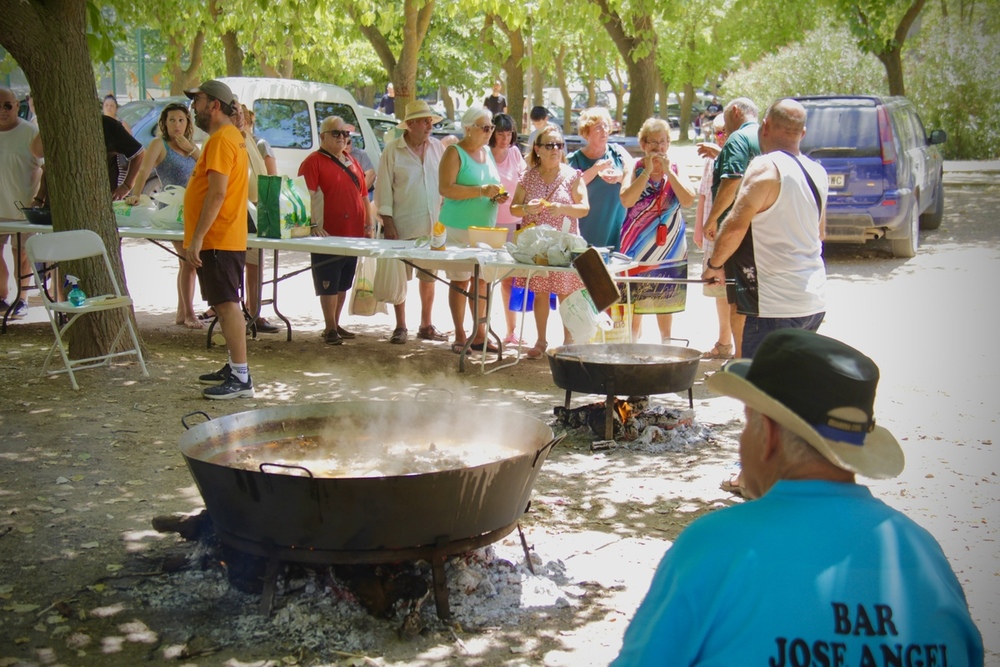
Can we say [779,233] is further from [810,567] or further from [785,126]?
[810,567]

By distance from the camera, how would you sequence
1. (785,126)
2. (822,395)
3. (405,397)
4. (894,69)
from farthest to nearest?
(894,69), (405,397), (785,126), (822,395)

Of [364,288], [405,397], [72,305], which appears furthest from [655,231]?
[72,305]

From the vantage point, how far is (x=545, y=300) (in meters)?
8.66

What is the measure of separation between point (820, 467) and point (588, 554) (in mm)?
2906

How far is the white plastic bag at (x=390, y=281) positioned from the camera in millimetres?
9109

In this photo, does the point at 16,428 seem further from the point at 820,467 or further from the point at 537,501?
the point at 820,467

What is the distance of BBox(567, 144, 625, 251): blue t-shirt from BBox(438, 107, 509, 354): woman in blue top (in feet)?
2.33

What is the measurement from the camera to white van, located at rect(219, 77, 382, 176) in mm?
15789

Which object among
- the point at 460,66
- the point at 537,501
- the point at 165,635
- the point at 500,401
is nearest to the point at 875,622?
the point at 165,635

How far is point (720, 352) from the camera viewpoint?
28.2 feet

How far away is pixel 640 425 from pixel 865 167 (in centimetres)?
781

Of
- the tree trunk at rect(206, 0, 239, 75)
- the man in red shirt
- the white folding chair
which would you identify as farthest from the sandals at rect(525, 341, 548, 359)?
the tree trunk at rect(206, 0, 239, 75)

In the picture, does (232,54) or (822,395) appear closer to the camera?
(822,395)

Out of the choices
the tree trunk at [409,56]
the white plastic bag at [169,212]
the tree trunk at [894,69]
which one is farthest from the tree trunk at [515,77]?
the white plastic bag at [169,212]
